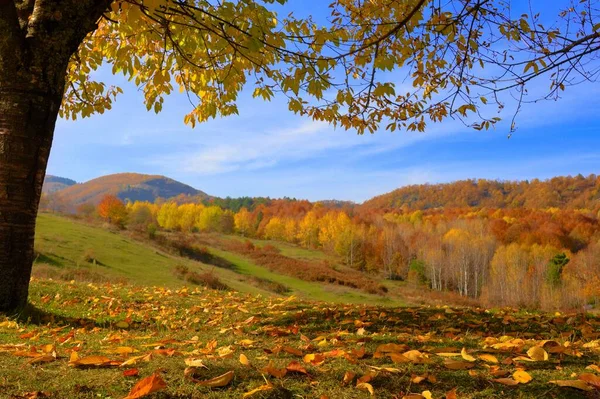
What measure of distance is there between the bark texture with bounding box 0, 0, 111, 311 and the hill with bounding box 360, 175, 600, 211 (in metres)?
124

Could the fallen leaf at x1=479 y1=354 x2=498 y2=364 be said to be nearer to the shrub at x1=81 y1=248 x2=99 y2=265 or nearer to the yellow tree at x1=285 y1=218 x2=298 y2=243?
the shrub at x1=81 y1=248 x2=99 y2=265

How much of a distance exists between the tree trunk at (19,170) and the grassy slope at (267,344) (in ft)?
1.93

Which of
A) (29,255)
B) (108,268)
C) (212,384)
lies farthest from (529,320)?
(108,268)

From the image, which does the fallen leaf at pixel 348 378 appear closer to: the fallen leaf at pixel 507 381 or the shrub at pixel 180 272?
the fallen leaf at pixel 507 381

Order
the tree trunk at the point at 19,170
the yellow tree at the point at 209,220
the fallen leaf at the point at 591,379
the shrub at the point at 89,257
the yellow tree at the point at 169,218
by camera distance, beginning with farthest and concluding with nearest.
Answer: the yellow tree at the point at 209,220 → the yellow tree at the point at 169,218 → the shrub at the point at 89,257 → the tree trunk at the point at 19,170 → the fallen leaf at the point at 591,379

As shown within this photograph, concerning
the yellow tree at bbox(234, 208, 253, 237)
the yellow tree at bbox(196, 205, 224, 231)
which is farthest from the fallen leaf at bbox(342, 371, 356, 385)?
the yellow tree at bbox(234, 208, 253, 237)

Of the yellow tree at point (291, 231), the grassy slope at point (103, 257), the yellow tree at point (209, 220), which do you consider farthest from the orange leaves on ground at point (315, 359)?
the yellow tree at point (209, 220)

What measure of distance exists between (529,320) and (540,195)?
A: 138 m

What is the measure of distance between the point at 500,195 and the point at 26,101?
152074 mm

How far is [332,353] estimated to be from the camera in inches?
109

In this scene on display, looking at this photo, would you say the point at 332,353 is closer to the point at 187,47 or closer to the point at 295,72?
the point at 295,72

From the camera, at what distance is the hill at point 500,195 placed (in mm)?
116812

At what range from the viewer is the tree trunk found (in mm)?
4234

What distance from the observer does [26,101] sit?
4.26 meters
